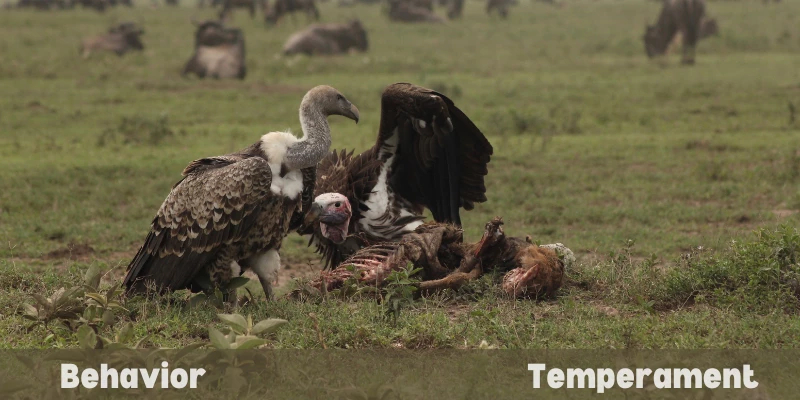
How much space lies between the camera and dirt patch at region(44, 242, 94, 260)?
8.33m

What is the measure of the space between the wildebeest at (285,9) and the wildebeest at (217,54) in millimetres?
7867

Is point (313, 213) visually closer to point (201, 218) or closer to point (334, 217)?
point (334, 217)

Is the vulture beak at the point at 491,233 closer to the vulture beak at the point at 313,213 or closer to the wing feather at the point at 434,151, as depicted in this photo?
the wing feather at the point at 434,151

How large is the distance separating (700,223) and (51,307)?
19.0ft

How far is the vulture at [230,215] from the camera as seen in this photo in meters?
5.79

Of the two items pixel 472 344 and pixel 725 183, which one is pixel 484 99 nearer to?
pixel 725 183

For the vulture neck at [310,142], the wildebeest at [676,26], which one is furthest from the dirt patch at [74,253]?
the wildebeest at [676,26]

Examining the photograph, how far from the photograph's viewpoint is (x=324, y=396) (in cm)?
457

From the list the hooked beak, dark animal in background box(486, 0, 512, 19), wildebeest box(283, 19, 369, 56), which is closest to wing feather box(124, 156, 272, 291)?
the hooked beak

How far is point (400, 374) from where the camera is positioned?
491cm

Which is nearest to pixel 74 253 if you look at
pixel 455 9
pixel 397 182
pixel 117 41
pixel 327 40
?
pixel 397 182

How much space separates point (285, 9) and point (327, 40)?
17.8 feet

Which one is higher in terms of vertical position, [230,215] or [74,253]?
[230,215]

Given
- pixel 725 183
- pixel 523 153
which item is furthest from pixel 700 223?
pixel 523 153
